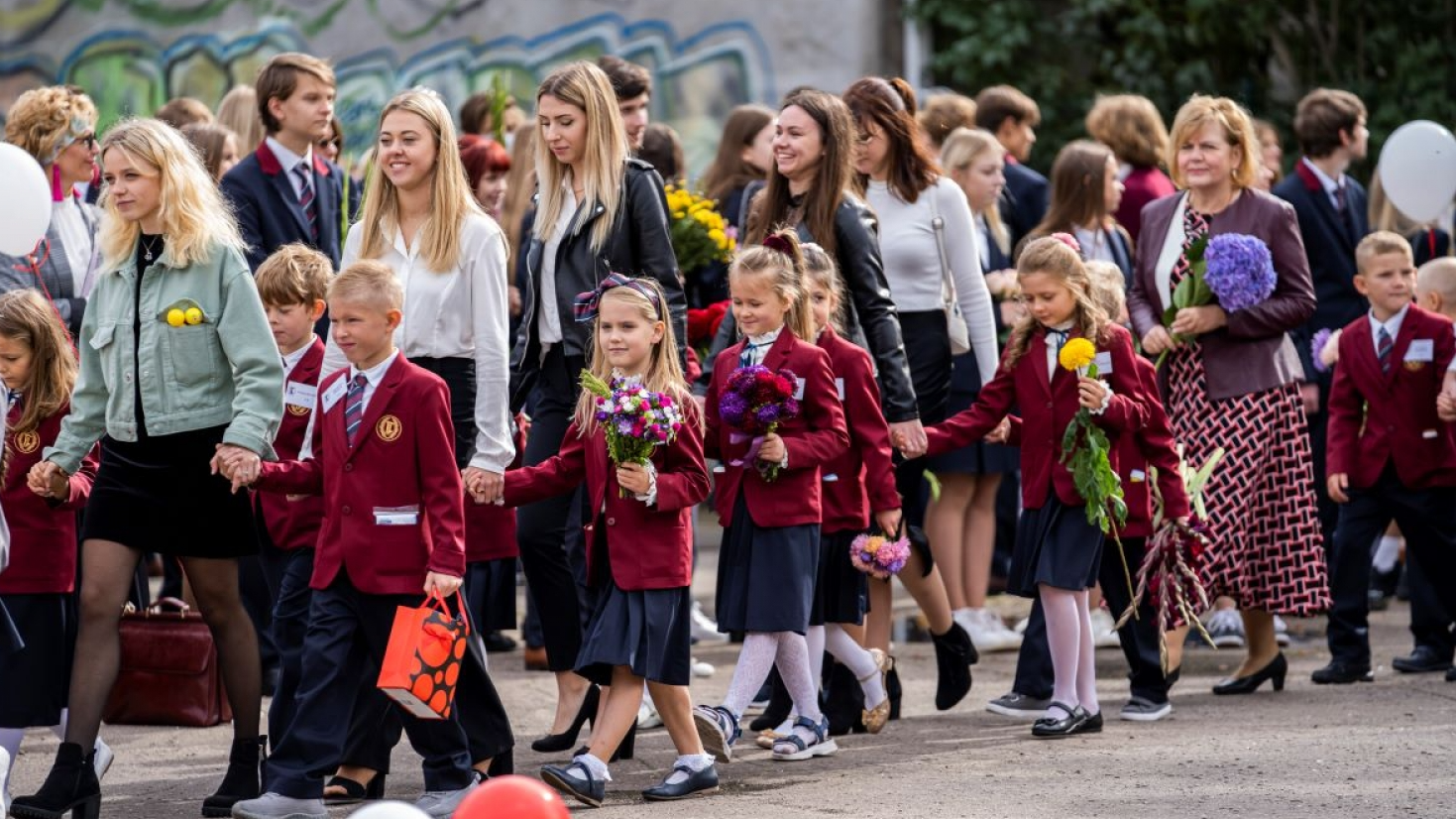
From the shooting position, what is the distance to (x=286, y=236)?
27.5 feet

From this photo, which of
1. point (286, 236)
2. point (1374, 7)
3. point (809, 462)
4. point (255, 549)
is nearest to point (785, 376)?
point (809, 462)

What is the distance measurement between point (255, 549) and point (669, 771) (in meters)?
1.52

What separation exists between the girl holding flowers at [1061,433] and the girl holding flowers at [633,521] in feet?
4.87

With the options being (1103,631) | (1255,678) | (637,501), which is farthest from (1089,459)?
(1103,631)

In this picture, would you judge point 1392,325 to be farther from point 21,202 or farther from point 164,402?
point 21,202

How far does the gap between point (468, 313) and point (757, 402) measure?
3.17 feet

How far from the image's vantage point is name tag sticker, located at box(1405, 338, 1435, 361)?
8984mm

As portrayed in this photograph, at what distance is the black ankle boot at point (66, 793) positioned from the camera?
6.11m

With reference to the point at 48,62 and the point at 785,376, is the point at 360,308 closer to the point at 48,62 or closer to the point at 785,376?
the point at 785,376

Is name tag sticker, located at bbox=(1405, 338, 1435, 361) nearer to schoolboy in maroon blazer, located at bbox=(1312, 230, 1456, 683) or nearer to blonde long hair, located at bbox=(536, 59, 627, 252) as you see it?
schoolboy in maroon blazer, located at bbox=(1312, 230, 1456, 683)

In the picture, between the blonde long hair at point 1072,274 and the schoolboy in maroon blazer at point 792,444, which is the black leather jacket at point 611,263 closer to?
the schoolboy in maroon blazer at point 792,444

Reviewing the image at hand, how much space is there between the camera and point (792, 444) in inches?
275

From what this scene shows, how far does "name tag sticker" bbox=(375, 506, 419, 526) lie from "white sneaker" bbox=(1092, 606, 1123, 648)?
4.45 m

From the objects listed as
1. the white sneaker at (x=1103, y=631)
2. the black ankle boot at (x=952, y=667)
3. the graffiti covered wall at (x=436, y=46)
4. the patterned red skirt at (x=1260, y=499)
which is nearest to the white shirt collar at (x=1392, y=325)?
the patterned red skirt at (x=1260, y=499)
